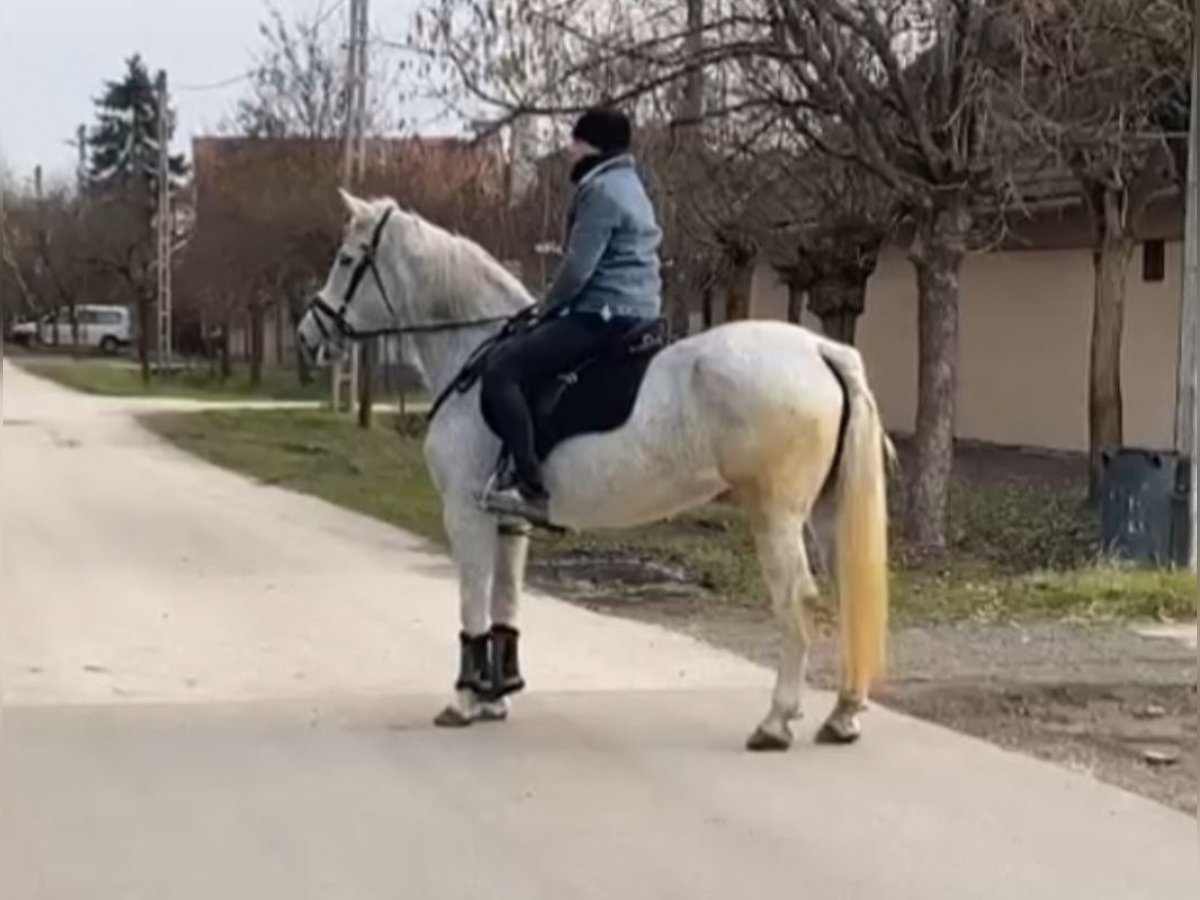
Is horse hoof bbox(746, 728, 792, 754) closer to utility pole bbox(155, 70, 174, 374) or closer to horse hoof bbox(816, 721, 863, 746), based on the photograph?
horse hoof bbox(816, 721, 863, 746)

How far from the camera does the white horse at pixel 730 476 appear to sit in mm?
8711

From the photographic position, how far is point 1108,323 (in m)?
21.4

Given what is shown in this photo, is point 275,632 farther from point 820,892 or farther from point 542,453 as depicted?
point 820,892

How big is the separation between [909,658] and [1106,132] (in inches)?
240

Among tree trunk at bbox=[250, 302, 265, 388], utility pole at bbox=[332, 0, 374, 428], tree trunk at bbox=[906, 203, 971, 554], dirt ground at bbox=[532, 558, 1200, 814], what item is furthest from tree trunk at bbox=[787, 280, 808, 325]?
tree trunk at bbox=[250, 302, 265, 388]

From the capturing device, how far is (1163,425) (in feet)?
86.0

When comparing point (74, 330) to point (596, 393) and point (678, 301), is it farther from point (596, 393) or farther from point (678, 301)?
point (596, 393)

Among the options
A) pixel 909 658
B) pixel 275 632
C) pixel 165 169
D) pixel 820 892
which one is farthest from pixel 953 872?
pixel 165 169

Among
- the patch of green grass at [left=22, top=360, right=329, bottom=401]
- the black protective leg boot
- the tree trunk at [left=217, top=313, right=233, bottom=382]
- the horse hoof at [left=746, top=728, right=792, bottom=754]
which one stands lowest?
the patch of green grass at [left=22, top=360, right=329, bottom=401]

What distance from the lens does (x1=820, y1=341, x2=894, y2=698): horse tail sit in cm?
869

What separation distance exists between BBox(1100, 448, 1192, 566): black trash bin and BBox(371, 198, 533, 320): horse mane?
705 cm

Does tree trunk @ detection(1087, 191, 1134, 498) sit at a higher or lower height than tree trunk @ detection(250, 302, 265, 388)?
higher

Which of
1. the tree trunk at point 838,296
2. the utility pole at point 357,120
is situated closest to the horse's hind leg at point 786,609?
the tree trunk at point 838,296

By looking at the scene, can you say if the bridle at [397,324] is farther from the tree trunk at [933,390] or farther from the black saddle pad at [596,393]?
the tree trunk at [933,390]
